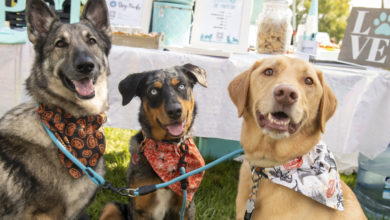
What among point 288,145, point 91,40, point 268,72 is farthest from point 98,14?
point 288,145

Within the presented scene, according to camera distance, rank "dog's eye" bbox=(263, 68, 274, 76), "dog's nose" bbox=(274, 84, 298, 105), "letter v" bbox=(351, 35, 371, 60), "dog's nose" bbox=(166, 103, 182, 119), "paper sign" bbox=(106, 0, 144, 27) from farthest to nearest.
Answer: "paper sign" bbox=(106, 0, 144, 27), "letter v" bbox=(351, 35, 371, 60), "dog's nose" bbox=(166, 103, 182, 119), "dog's eye" bbox=(263, 68, 274, 76), "dog's nose" bbox=(274, 84, 298, 105)

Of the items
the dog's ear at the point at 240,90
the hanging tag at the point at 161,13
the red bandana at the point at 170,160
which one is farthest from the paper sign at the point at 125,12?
the dog's ear at the point at 240,90

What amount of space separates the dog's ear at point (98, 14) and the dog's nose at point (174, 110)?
0.77 meters

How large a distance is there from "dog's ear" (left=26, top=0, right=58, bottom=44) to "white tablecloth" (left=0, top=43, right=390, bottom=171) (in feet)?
2.01

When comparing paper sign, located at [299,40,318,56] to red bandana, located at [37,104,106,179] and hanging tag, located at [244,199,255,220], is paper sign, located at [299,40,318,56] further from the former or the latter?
red bandana, located at [37,104,106,179]

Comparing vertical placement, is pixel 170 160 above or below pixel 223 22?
below

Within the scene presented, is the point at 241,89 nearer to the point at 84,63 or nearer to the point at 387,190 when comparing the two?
the point at 84,63

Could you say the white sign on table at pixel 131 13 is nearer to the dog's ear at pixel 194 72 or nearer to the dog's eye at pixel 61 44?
the dog's ear at pixel 194 72

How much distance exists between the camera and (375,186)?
3510 mm

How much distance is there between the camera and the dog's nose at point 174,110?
2.39 m

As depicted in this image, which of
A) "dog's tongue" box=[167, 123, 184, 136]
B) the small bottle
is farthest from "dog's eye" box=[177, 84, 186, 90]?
the small bottle

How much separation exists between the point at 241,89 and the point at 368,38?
1849 millimetres

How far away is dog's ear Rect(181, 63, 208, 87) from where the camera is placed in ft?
8.51

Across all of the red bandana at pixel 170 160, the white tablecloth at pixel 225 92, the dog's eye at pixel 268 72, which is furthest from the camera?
the white tablecloth at pixel 225 92
